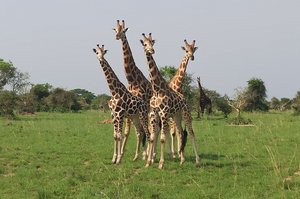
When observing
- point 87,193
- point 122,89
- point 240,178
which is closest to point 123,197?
point 87,193

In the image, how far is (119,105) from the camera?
39.3 feet

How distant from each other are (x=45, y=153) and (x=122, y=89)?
375 cm

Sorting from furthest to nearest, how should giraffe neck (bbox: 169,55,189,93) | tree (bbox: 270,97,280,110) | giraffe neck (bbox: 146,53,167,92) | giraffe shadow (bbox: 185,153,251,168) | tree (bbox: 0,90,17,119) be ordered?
tree (bbox: 270,97,280,110) < tree (bbox: 0,90,17,119) < giraffe neck (bbox: 169,55,189,93) < giraffe shadow (bbox: 185,153,251,168) < giraffe neck (bbox: 146,53,167,92)

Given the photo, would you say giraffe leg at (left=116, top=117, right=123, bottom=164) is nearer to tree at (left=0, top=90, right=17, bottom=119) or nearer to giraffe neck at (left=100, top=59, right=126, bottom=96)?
giraffe neck at (left=100, top=59, right=126, bottom=96)

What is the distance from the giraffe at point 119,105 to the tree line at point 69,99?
18818 millimetres

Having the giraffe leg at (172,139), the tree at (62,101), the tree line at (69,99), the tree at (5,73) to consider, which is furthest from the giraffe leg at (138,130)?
the tree at (5,73)

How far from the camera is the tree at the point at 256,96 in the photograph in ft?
166

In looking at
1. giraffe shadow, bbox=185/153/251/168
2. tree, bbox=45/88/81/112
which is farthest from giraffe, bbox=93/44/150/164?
tree, bbox=45/88/81/112

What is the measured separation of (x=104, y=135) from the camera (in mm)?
19719

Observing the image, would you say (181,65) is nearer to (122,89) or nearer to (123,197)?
(122,89)

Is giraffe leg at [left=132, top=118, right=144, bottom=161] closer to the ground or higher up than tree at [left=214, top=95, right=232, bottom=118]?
closer to the ground

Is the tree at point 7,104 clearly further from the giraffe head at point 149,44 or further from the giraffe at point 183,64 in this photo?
the giraffe head at point 149,44

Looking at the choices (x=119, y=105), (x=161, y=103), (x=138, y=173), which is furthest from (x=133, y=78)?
(x=138, y=173)

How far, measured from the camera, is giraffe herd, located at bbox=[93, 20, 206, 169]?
1154 centimetres
